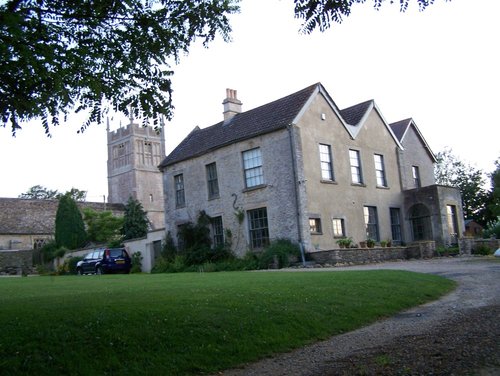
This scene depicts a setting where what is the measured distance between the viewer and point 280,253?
25.0 meters

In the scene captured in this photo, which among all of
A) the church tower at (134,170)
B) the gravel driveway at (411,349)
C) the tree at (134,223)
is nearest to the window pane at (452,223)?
the gravel driveway at (411,349)

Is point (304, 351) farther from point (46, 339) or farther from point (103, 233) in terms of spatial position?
point (103, 233)

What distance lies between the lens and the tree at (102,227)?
1973 inches

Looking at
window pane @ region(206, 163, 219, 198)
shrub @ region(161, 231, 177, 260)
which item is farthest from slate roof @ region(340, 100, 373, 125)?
shrub @ region(161, 231, 177, 260)

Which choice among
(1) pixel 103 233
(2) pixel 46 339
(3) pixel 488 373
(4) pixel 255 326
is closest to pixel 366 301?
(4) pixel 255 326

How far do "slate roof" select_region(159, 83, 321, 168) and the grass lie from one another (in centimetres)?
1727

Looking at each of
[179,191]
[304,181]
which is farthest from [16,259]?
[304,181]

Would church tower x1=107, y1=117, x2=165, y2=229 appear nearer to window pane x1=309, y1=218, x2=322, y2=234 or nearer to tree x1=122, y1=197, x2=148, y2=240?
tree x1=122, y1=197, x2=148, y2=240

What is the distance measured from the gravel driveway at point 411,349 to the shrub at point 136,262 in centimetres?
2544

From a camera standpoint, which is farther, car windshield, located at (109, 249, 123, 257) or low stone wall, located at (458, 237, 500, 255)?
car windshield, located at (109, 249, 123, 257)

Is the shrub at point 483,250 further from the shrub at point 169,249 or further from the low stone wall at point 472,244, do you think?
the shrub at point 169,249

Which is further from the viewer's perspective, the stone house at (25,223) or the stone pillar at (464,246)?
the stone house at (25,223)

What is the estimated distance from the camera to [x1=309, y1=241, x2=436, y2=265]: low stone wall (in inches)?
945

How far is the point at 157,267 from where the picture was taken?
30.6 m
